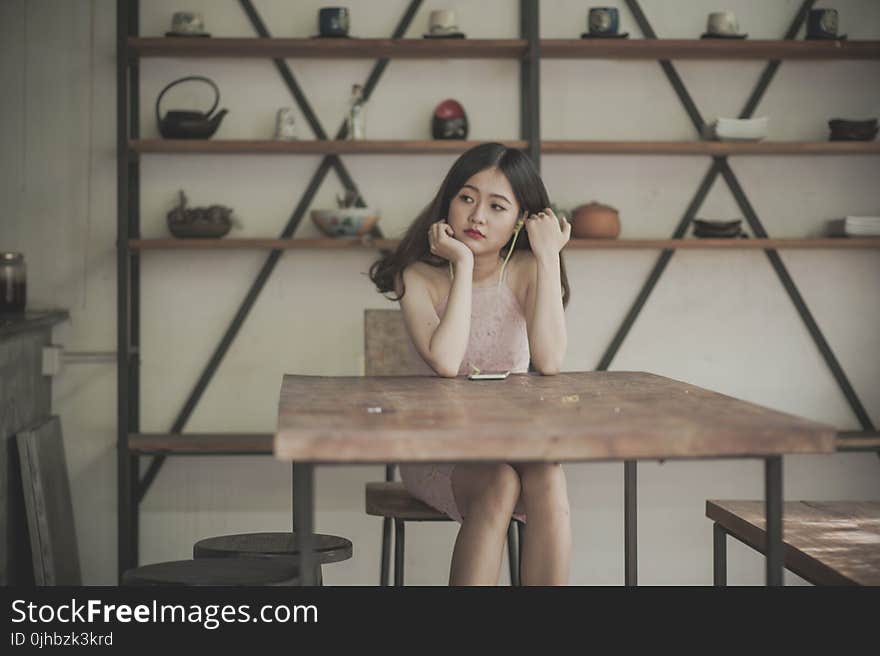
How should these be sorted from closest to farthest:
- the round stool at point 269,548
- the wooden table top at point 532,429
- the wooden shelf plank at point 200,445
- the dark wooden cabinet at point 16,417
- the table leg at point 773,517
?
the wooden table top at point 532,429 → the table leg at point 773,517 → the round stool at point 269,548 → the dark wooden cabinet at point 16,417 → the wooden shelf plank at point 200,445

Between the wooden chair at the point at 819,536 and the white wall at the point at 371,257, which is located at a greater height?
the white wall at the point at 371,257

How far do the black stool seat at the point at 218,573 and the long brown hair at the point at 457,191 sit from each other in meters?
1.00

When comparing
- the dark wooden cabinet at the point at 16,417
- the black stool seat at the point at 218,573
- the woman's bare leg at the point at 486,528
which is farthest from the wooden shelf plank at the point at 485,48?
the black stool seat at the point at 218,573

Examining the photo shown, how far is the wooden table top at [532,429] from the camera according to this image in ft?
5.90

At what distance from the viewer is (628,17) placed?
16.1 ft

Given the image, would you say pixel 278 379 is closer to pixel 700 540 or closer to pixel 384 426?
pixel 700 540

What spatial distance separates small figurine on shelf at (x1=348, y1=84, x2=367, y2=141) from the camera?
15.1 ft

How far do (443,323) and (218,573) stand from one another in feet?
3.17

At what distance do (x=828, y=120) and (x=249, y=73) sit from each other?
8.13ft

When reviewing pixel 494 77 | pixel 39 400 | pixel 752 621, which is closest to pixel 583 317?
pixel 494 77

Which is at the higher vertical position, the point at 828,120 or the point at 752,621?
the point at 828,120

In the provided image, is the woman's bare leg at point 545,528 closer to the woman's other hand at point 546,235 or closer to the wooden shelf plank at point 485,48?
the woman's other hand at point 546,235

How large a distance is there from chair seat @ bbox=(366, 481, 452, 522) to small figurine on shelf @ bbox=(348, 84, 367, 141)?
1798 mm

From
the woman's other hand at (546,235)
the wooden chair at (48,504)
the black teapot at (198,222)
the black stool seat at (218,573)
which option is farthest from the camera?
the black teapot at (198,222)
